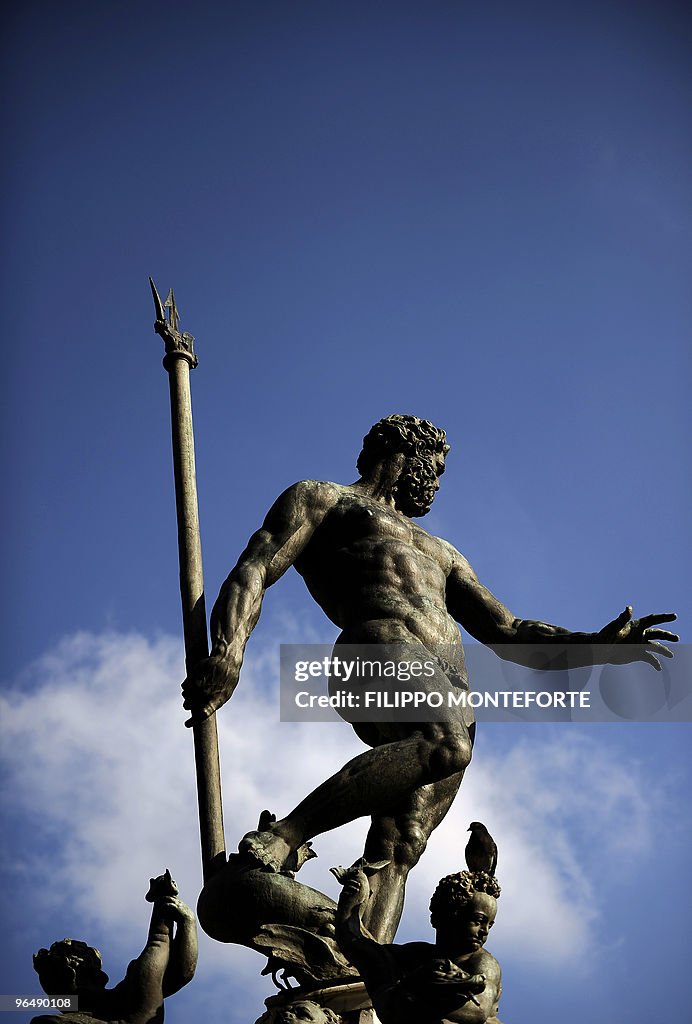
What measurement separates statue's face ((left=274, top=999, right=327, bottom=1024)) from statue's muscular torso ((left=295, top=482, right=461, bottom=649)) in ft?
7.58

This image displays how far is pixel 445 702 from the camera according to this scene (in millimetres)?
9094

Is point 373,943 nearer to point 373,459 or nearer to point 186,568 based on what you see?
point 186,568

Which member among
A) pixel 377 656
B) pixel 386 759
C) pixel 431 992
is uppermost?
pixel 377 656

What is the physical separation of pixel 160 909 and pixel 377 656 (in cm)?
199

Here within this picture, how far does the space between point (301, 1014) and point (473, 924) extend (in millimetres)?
1034

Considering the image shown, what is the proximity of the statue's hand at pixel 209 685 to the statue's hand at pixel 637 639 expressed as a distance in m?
2.86

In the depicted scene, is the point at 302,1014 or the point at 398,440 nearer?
the point at 302,1014

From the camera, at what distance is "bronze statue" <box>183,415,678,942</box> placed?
8781 millimetres

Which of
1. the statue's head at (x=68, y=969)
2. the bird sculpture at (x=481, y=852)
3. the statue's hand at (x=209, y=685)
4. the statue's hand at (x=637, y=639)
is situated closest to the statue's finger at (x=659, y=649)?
the statue's hand at (x=637, y=639)

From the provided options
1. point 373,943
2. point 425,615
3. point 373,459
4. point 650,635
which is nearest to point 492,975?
point 373,943

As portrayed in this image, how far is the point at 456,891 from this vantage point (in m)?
8.38

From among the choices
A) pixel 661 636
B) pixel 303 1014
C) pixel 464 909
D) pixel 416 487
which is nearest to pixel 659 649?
pixel 661 636

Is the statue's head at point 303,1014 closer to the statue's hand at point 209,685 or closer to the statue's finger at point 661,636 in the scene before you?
the statue's hand at point 209,685

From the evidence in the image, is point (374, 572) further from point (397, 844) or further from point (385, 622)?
point (397, 844)
